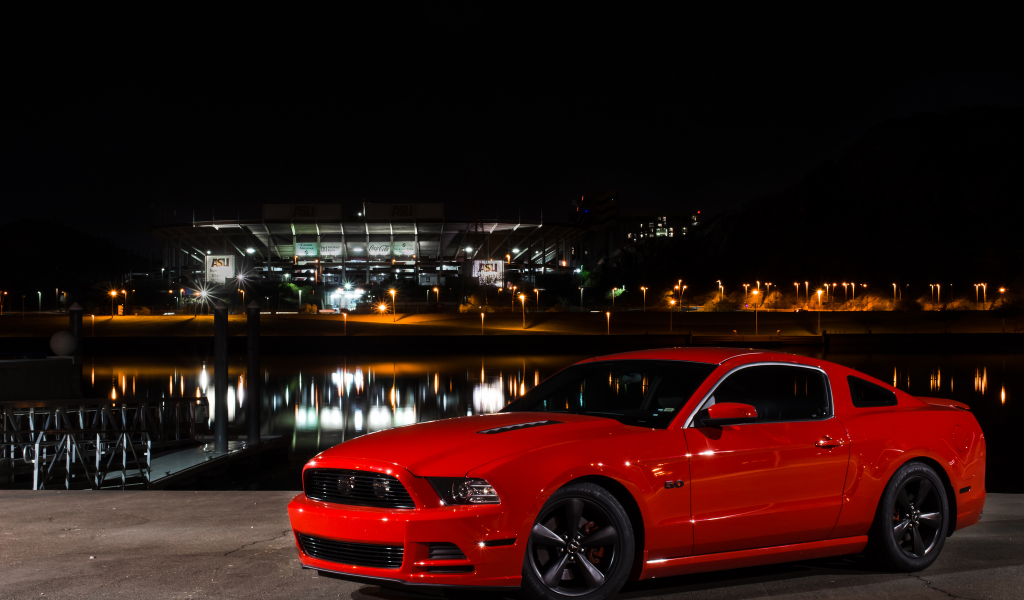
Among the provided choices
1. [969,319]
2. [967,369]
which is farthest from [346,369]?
[969,319]

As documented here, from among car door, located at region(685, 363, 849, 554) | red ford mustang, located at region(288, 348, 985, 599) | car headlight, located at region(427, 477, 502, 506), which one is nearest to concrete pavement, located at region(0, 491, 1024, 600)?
red ford mustang, located at region(288, 348, 985, 599)

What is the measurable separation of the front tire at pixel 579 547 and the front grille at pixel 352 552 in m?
0.68

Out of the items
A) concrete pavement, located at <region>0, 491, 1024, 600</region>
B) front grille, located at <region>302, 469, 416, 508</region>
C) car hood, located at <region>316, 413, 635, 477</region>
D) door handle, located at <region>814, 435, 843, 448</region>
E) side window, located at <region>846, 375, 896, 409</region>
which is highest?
side window, located at <region>846, 375, 896, 409</region>

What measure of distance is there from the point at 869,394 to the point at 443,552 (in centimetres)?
→ 336

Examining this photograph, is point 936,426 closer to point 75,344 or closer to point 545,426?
point 545,426

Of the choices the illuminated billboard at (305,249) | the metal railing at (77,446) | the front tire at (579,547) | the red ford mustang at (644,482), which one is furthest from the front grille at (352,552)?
the illuminated billboard at (305,249)

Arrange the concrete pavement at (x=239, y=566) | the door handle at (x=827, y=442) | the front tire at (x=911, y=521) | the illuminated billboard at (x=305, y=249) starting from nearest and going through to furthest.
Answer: the concrete pavement at (x=239, y=566) → the door handle at (x=827, y=442) → the front tire at (x=911, y=521) → the illuminated billboard at (x=305, y=249)

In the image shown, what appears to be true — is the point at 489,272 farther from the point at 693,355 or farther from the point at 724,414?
the point at 724,414

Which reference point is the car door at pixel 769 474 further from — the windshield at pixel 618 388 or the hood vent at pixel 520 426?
the hood vent at pixel 520 426

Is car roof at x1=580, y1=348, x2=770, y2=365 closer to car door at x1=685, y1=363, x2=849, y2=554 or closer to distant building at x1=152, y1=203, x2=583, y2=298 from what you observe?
car door at x1=685, y1=363, x2=849, y2=554

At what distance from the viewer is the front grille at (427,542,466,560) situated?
4.21m

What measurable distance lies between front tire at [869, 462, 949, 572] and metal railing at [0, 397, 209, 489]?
10.5 m

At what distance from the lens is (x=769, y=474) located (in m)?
5.04

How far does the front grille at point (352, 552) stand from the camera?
4297 mm
